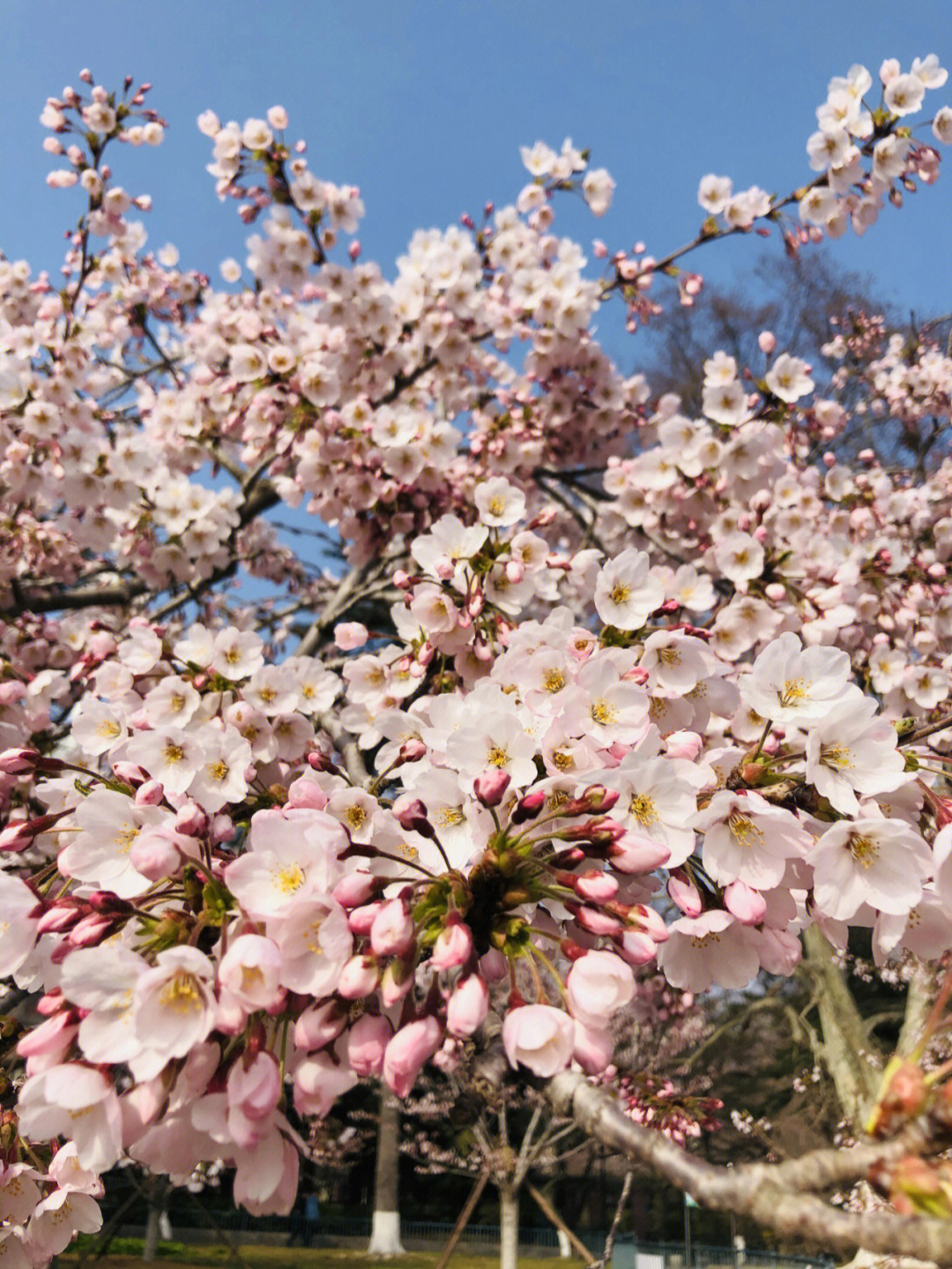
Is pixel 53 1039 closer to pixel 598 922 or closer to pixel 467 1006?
pixel 467 1006

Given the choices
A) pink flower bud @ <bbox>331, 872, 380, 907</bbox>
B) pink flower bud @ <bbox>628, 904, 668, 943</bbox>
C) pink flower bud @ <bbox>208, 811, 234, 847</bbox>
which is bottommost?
pink flower bud @ <bbox>628, 904, 668, 943</bbox>

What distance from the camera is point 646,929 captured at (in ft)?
3.74

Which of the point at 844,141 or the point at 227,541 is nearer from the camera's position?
the point at 844,141

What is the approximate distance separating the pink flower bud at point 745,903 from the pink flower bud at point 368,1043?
577 mm

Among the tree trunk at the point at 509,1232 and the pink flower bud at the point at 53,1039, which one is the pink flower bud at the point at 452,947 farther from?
the tree trunk at the point at 509,1232

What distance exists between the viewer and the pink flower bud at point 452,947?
103 centimetres

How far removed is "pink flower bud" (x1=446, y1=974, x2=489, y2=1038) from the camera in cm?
103

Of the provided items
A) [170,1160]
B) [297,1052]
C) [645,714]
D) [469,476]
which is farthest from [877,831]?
[469,476]

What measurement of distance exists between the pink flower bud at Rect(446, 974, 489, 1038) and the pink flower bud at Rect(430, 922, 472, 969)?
0.03 meters

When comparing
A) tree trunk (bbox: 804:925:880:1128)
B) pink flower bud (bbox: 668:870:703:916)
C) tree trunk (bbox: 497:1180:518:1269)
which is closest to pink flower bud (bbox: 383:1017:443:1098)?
pink flower bud (bbox: 668:870:703:916)

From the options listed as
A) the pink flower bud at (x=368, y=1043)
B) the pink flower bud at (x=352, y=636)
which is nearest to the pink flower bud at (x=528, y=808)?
the pink flower bud at (x=368, y=1043)

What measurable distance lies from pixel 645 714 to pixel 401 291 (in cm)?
359

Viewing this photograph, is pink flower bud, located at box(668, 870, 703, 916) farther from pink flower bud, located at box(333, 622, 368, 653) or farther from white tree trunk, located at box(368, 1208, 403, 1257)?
white tree trunk, located at box(368, 1208, 403, 1257)

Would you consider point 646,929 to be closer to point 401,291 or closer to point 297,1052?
point 297,1052
